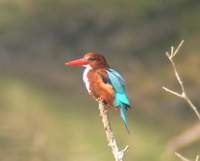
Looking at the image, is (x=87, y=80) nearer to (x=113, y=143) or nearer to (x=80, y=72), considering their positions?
(x=113, y=143)

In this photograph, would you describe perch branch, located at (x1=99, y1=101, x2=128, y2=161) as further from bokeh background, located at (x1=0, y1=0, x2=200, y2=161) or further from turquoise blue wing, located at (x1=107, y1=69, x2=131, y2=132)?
bokeh background, located at (x1=0, y1=0, x2=200, y2=161)

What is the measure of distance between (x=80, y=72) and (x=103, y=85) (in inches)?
352

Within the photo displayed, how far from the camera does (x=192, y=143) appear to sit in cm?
985

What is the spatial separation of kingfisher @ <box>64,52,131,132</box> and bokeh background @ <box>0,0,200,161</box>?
13.0ft

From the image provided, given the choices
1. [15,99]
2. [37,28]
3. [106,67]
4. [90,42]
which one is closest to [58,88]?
[15,99]

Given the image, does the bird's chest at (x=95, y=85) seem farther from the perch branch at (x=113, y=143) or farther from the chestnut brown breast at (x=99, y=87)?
the perch branch at (x=113, y=143)

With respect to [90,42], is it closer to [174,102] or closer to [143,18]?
[143,18]

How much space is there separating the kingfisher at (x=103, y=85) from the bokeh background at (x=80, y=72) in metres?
3.95

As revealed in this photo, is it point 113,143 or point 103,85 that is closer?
point 113,143

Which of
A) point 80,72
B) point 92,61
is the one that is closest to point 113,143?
point 92,61

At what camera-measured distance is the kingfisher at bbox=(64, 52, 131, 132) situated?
308 cm

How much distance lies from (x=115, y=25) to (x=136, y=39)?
1.53 ft

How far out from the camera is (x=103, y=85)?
3107 mm

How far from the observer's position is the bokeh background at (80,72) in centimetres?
924
